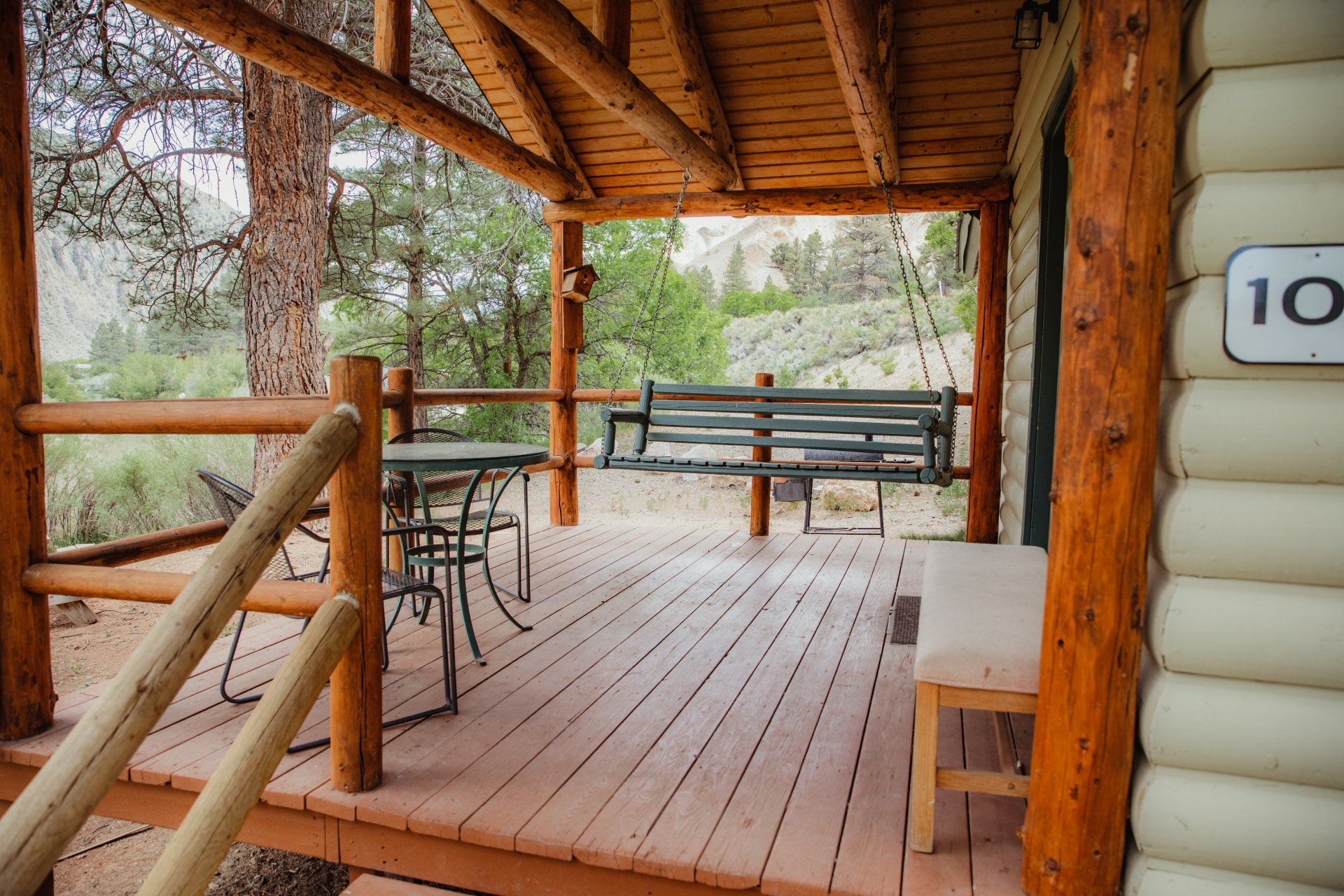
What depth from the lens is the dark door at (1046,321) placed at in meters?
3.41

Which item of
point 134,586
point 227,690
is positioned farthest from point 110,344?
point 134,586

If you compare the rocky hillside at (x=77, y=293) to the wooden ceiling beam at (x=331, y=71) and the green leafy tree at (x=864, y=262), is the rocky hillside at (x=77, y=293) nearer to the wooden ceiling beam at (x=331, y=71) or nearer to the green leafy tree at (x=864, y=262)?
the green leafy tree at (x=864, y=262)

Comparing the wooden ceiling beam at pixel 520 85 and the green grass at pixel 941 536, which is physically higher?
the wooden ceiling beam at pixel 520 85

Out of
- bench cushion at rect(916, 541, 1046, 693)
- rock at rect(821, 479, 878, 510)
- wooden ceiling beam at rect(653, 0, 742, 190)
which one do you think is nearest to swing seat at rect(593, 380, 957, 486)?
bench cushion at rect(916, 541, 1046, 693)

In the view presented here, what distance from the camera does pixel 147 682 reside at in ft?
4.71

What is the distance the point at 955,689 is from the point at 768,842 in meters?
0.55

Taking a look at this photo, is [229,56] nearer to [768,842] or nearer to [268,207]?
[268,207]

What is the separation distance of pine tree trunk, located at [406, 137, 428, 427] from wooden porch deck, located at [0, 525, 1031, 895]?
7.47 metres

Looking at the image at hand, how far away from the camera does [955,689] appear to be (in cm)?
178

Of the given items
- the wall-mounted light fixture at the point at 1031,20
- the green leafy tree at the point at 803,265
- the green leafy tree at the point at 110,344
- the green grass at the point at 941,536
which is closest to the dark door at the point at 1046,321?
the wall-mounted light fixture at the point at 1031,20

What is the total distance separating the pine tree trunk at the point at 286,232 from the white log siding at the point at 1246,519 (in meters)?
6.55

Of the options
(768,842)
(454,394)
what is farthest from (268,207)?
(768,842)

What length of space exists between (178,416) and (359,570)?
2.33 ft

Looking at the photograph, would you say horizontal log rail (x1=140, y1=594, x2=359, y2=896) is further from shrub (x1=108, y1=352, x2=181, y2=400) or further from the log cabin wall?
shrub (x1=108, y1=352, x2=181, y2=400)
